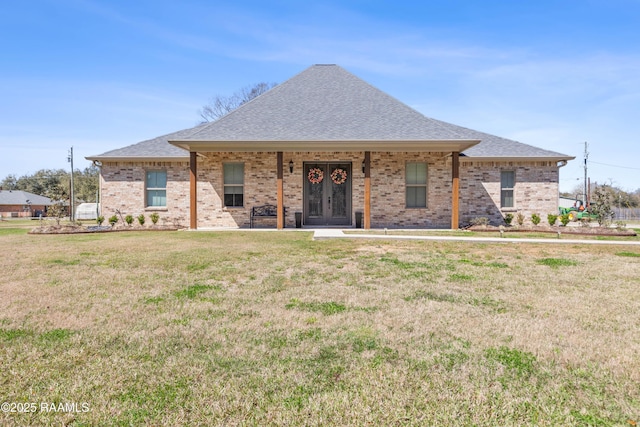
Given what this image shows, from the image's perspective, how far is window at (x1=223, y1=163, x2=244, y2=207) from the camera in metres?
14.4

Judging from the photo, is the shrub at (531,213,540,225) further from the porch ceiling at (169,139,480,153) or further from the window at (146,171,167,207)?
the window at (146,171,167,207)

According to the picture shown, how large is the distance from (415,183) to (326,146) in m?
4.42

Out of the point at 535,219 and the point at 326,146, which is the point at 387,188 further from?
the point at 535,219

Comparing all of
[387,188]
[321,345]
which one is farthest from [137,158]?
[321,345]

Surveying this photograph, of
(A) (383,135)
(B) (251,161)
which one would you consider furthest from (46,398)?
(B) (251,161)

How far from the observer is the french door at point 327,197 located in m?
14.4

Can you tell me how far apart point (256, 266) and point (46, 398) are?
13.5ft

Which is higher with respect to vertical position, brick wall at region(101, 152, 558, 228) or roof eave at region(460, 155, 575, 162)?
roof eave at region(460, 155, 575, 162)

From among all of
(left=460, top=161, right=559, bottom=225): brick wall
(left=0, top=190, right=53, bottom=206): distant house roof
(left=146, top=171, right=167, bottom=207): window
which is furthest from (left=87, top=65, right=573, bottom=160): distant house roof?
(left=0, top=190, right=53, bottom=206): distant house roof

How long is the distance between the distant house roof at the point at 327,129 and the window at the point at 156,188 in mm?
875

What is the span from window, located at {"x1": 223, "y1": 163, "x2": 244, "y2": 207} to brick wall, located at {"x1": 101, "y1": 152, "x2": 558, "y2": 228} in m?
0.23

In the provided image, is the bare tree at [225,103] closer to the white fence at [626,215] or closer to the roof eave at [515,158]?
the roof eave at [515,158]

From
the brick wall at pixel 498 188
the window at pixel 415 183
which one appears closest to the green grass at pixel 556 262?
the window at pixel 415 183

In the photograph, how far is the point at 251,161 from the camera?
46.8 feet
